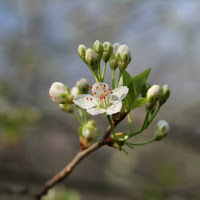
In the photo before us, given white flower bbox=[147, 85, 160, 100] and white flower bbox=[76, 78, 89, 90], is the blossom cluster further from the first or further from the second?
white flower bbox=[76, 78, 89, 90]

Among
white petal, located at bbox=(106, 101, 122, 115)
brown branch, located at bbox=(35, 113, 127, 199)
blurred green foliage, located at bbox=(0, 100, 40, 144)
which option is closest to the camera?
white petal, located at bbox=(106, 101, 122, 115)

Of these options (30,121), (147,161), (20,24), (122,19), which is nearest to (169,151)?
(147,161)

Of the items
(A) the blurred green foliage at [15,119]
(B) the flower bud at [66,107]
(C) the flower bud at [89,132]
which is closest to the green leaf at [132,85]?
(C) the flower bud at [89,132]

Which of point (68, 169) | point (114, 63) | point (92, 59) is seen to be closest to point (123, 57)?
point (114, 63)

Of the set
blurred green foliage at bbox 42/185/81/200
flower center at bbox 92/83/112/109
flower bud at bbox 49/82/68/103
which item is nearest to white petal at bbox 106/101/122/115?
flower center at bbox 92/83/112/109

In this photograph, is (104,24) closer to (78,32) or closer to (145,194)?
(78,32)

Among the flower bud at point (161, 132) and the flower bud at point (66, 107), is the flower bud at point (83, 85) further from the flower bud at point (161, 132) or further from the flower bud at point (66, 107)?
the flower bud at point (161, 132)

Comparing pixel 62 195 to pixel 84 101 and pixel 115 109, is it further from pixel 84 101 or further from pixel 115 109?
pixel 115 109

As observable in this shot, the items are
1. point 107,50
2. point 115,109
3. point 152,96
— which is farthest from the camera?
point 107,50
